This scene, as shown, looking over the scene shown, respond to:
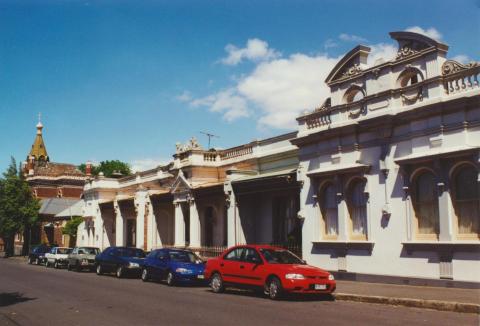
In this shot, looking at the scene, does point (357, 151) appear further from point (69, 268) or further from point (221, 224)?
point (69, 268)

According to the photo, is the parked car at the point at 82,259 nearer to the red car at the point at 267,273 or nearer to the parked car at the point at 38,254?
the parked car at the point at 38,254

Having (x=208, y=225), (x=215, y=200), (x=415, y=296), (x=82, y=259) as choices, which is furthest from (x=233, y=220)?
(x=415, y=296)

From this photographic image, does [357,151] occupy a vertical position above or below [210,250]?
above

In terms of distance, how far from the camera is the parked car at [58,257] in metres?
32.3

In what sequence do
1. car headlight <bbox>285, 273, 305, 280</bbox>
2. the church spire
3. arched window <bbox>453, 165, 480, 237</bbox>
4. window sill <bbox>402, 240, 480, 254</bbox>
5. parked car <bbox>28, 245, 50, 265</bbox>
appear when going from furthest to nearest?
the church spire → parked car <bbox>28, 245, 50, 265</bbox> → arched window <bbox>453, 165, 480, 237</bbox> → window sill <bbox>402, 240, 480, 254</bbox> → car headlight <bbox>285, 273, 305, 280</bbox>

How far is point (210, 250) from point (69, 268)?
938 centimetres

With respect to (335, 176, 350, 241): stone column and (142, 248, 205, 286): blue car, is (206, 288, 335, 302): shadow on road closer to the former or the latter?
(142, 248, 205, 286): blue car

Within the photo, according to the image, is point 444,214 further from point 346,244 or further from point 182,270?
point 182,270

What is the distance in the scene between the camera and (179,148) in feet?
100.0

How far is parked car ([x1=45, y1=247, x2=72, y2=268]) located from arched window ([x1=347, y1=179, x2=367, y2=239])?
20087 millimetres

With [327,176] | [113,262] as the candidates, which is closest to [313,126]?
[327,176]

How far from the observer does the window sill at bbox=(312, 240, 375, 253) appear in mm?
17688

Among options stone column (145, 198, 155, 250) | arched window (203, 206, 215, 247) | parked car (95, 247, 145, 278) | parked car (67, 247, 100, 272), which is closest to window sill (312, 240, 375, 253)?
parked car (95, 247, 145, 278)

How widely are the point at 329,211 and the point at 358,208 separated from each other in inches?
58.1
